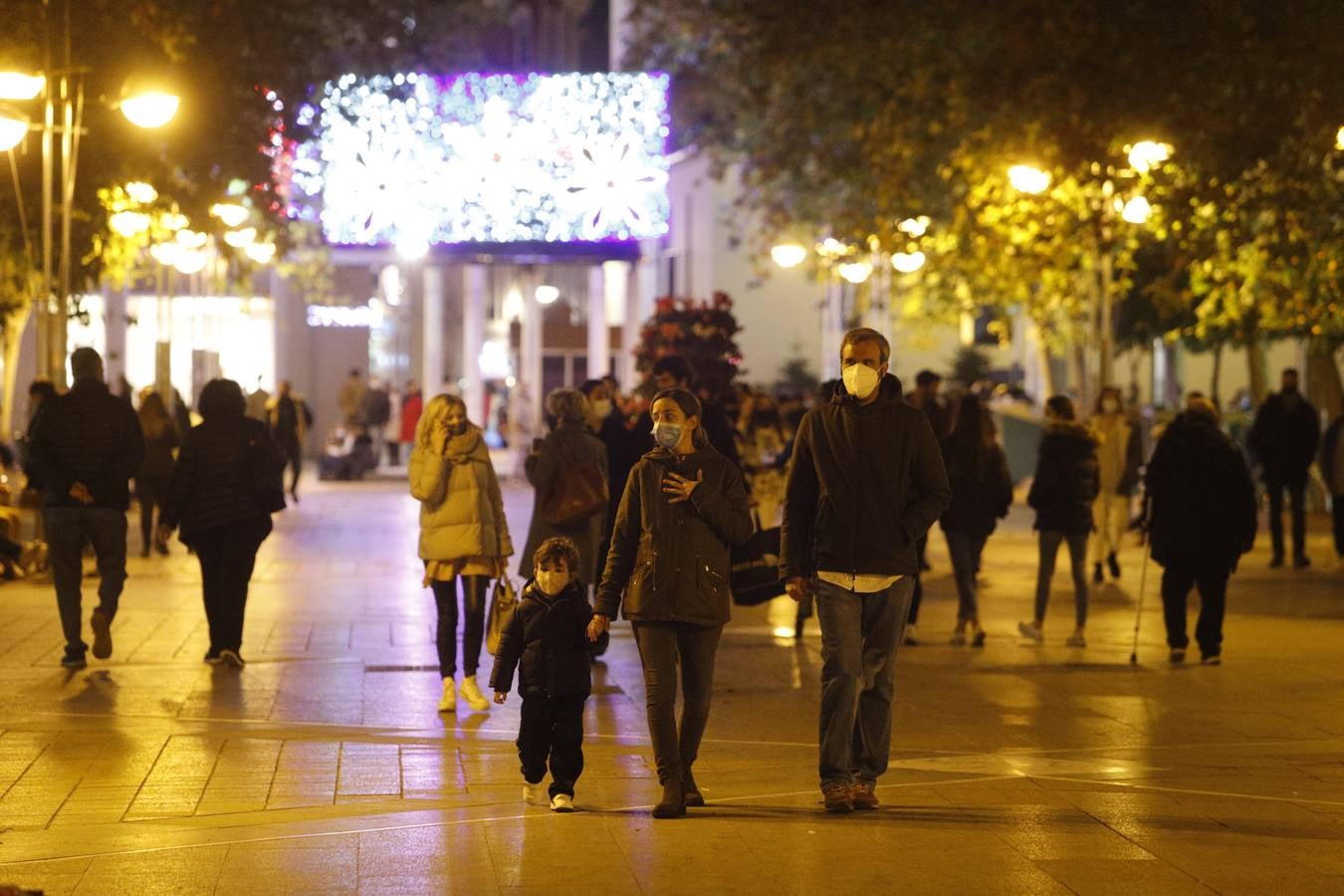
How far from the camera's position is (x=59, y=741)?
10062 millimetres

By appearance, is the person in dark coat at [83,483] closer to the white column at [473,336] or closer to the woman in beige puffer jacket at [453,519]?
the woman in beige puffer jacket at [453,519]

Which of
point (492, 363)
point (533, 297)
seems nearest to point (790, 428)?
point (533, 297)

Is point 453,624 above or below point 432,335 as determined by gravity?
below

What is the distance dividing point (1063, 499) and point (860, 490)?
6.60 m

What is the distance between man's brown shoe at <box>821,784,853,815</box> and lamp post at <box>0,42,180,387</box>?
39.7ft

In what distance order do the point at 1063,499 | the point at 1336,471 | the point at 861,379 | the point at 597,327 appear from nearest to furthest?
1. the point at 861,379
2. the point at 1063,499
3. the point at 1336,471
4. the point at 597,327

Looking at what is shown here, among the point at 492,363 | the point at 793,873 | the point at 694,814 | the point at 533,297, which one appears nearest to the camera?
the point at 793,873

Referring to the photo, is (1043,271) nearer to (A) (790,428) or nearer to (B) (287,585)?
Answer: (A) (790,428)

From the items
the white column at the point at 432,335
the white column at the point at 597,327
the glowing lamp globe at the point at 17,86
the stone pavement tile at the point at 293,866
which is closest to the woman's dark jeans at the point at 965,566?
the stone pavement tile at the point at 293,866

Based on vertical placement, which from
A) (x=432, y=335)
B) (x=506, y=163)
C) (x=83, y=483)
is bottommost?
(x=83, y=483)

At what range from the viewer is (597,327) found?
156 ft

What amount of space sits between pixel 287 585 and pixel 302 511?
38.1 feet

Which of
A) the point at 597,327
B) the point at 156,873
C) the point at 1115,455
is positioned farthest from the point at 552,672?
the point at 597,327

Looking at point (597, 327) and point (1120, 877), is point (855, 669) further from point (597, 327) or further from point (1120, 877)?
point (597, 327)
